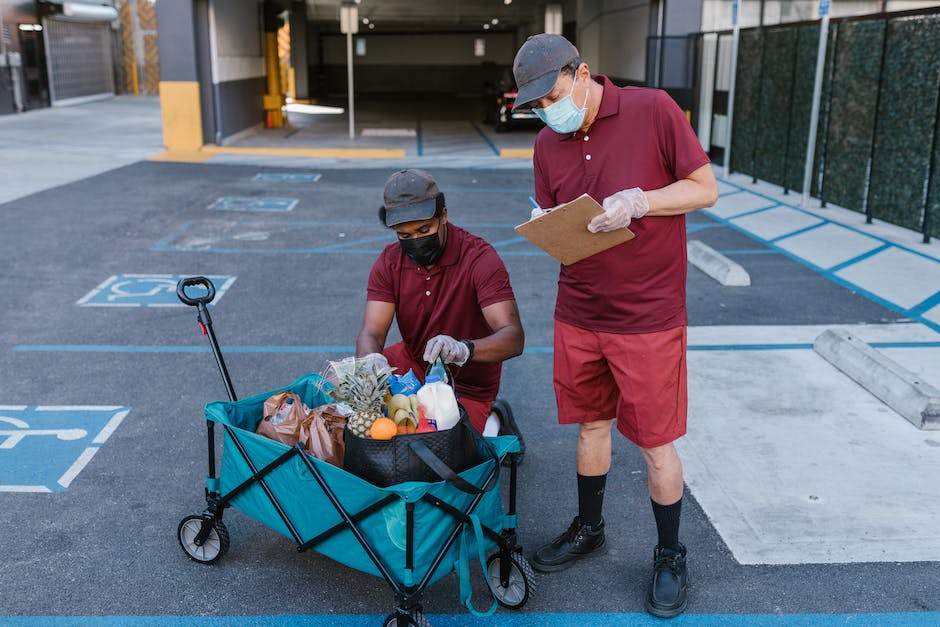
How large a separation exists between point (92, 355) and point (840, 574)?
4.97 meters

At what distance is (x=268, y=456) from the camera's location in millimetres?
3291

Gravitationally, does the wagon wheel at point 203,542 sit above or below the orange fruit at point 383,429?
below

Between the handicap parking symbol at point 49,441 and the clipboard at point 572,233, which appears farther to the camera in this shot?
the handicap parking symbol at point 49,441

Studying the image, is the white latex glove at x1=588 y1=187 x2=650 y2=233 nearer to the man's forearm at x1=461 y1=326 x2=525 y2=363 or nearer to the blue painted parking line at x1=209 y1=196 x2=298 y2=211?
the man's forearm at x1=461 y1=326 x2=525 y2=363

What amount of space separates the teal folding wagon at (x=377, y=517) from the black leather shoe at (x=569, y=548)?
0.73 feet

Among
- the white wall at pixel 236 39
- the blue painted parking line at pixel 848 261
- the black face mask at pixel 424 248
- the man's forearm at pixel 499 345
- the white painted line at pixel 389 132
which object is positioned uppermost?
the white wall at pixel 236 39

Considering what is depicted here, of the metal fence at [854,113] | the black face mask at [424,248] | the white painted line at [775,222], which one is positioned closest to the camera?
the black face mask at [424,248]

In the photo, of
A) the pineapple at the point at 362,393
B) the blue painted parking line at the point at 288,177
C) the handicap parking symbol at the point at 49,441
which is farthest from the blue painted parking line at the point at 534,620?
the blue painted parking line at the point at 288,177

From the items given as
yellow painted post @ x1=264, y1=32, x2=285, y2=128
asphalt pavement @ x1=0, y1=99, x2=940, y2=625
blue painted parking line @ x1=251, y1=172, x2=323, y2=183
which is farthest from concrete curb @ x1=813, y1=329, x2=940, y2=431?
yellow painted post @ x1=264, y1=32, x2=285, y2=128

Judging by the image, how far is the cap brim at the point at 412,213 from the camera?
360 centimetres

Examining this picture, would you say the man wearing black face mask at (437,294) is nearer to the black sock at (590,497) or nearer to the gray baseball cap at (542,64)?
the black sock at (590,497)

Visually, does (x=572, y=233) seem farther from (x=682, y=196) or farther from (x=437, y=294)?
(x=437, y=294)

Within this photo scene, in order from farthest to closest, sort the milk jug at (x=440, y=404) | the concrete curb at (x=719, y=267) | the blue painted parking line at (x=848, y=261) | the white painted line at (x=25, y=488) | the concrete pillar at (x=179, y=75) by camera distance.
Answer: the concrete pillar at (x=179, y=75) → the concrete curb at (x=719, y=267) → the blue painted parking line at (x=848, y=261) → the white painted line at (x=25, y=488) → the milk jug at (x=440, y=404)

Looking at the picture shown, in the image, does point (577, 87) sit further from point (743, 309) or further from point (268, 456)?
point (743, 309)
